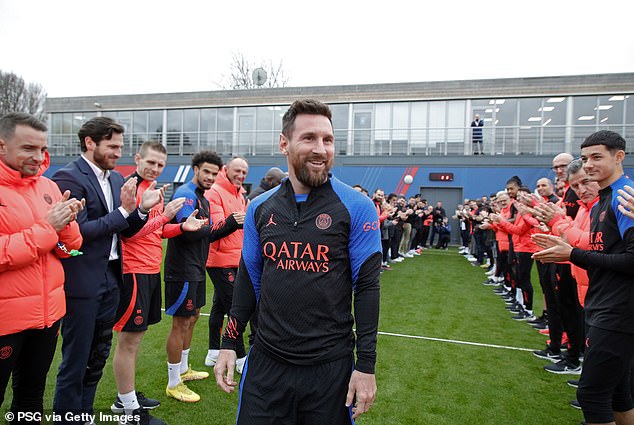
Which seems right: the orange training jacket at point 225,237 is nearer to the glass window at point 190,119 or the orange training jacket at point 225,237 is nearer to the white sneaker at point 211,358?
the white sneaker at point 211,358

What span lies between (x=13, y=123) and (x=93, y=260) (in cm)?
101

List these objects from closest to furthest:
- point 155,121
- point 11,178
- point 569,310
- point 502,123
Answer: point 11,178
point 569,310
point 502,123
point 155,121

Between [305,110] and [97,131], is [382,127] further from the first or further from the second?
[305,110]

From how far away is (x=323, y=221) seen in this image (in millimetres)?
2061

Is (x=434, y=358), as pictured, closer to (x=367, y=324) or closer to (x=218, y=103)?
(x=367, y=324)

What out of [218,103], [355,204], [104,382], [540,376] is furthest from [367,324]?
[218,103]

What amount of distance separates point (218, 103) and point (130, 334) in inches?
910

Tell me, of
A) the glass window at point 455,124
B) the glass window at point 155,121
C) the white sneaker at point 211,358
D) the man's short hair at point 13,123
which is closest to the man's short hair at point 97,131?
the man's short hair at point 13,123

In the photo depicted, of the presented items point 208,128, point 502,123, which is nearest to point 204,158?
point 502,123

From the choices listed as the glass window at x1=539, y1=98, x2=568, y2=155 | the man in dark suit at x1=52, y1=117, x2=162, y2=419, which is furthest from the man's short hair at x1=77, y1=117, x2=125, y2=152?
the glass window at x1=539, y1=98, x2=568, y2=155

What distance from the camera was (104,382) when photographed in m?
4.25

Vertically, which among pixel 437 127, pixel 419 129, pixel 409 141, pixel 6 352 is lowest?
pixel 6 352

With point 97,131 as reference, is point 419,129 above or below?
above

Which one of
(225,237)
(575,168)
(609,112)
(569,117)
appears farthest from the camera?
(569,117)
